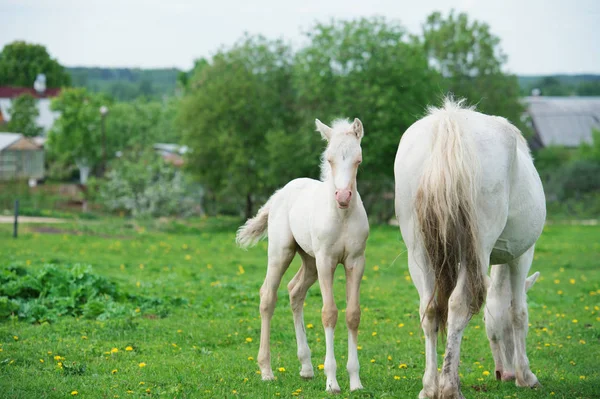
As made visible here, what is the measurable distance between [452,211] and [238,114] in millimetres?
25607

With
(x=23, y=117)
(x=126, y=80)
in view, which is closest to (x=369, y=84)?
(x=23, y=117)

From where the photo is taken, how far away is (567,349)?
8.45m

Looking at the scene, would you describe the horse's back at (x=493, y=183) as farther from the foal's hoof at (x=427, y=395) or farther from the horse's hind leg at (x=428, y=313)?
the foal's hoof at (x=427, y=395)

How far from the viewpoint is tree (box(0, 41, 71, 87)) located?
3563 inches

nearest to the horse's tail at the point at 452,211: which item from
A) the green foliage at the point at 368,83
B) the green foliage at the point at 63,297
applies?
the green foliage at the point at 63,297

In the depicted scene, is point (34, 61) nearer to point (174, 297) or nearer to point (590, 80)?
point (590, 80)

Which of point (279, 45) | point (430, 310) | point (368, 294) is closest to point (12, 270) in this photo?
point (368, 294)

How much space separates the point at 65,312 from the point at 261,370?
3.64 m

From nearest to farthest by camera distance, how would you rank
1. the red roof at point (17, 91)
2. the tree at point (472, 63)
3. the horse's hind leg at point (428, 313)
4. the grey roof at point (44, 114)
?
the horse's hind leg at point (428, 313)
the tree at point (472, 63)
the grey roof at point (44, 114)
the red roof at point (17, 91)

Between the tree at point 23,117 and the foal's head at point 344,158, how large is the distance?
63.4 m

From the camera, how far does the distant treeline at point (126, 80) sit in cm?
12356

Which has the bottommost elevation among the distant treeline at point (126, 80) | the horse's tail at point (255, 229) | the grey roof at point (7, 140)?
the grey roof at point (7, 140)

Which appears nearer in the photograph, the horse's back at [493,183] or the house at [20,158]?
the horse's back at [493,183]

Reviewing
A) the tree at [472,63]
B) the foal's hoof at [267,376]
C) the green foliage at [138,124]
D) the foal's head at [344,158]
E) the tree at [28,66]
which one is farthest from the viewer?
the tree at [28,66]
